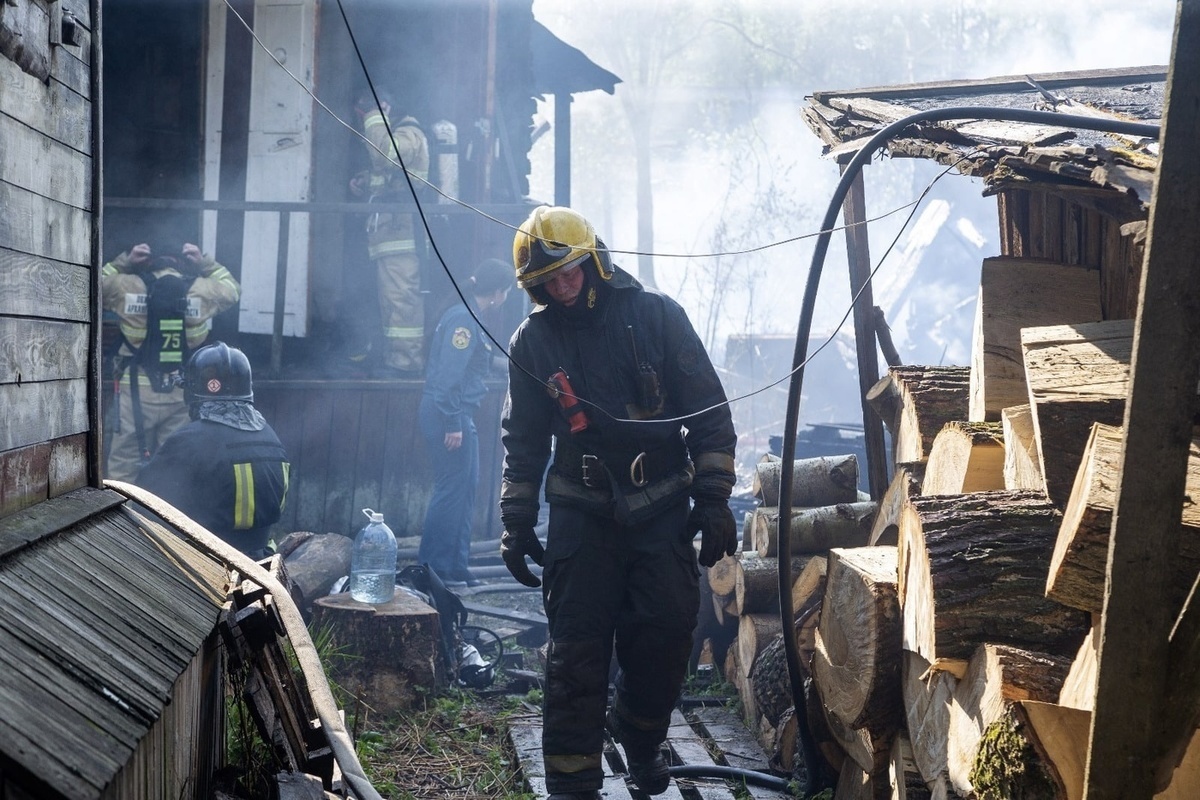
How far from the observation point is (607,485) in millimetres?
4516

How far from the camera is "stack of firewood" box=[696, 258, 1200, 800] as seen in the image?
8.82ft

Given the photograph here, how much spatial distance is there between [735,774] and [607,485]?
144 centimetres

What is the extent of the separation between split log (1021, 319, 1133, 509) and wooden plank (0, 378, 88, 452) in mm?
2824

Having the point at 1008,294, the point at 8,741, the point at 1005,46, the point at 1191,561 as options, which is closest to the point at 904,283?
the point at 1005,46

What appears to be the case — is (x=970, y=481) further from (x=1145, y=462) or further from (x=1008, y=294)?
(x=1145, y=462)

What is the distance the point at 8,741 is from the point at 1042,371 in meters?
2.88

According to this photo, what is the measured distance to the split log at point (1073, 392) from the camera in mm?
3150

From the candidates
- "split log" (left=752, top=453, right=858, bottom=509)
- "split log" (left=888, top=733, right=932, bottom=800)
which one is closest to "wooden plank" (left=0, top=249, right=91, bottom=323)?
"split log" (left=888, top=733, right=932, bottom=800)

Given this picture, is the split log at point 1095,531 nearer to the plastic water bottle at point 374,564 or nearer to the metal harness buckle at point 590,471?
the metal harness buckle at point 590,471

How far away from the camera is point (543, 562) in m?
4.66

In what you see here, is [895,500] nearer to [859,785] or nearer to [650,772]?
[859,785]

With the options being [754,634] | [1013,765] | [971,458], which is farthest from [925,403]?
[1013,765]

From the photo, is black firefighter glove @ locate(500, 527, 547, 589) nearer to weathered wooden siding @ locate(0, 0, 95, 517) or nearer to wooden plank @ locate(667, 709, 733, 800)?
wooden plank @ locate(667, 709, 733, 800)

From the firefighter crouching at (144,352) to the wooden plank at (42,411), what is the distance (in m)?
4.77
